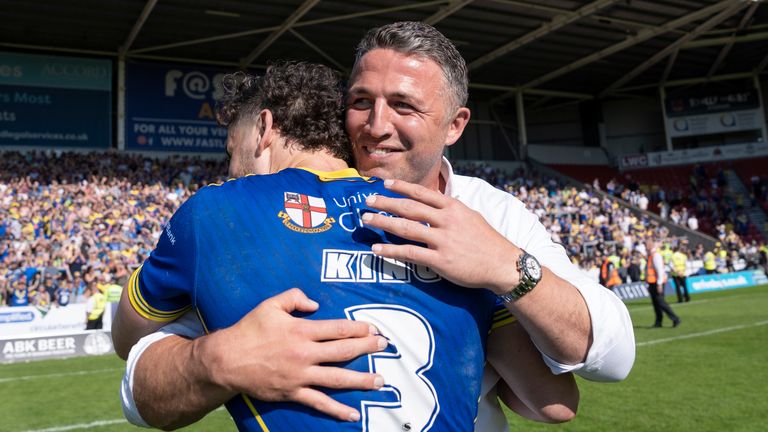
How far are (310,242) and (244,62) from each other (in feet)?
101

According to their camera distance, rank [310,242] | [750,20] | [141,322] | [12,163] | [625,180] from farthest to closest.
Result: [625,180] → [750,20] → [12,163] → [141,322] → [310,242]

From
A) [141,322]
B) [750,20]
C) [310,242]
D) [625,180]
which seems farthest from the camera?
[625,180]

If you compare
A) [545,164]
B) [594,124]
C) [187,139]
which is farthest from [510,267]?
[594,124]

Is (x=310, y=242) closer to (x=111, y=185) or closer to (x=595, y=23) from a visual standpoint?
(x=111, y=185)

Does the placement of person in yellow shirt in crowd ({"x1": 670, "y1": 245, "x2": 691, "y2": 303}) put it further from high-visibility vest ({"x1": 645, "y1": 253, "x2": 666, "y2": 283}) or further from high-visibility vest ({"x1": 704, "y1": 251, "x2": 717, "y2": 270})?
high-visibility vest ({"x1": 704, "y1": 251, "x2": 717, "y2": 270})

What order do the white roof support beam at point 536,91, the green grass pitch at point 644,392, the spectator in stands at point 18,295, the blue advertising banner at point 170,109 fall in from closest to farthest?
the green grass pitch at point 644,392
the spectator in stands at point 18,295
the blue advertising banner at point 170,109
the white roof support beam at point 536,91

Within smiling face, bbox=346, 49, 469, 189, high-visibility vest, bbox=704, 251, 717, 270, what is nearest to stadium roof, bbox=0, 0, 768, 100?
high-visibility vest, bbox=704, 251, 717, 270

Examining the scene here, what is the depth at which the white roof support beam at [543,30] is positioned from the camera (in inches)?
1073

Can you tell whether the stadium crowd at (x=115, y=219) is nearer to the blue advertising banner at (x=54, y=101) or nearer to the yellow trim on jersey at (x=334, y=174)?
the blue advertising banner at (x=54, y=101)

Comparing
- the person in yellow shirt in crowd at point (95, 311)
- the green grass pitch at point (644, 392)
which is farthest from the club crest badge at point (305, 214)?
the person in yellow shirt in crowd at point (95, 311)

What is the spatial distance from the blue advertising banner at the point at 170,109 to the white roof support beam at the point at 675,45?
874 inches

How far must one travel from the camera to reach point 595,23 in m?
29.7

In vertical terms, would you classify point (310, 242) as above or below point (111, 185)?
below

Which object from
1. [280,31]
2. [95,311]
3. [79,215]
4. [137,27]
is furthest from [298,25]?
[95,311]
